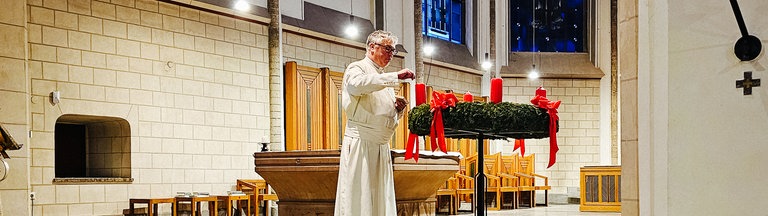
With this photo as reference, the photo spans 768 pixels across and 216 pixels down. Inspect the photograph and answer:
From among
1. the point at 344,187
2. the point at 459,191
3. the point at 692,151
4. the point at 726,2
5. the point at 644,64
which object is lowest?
the point at 459,191

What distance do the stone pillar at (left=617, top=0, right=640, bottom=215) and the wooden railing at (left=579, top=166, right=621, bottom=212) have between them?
9232mm

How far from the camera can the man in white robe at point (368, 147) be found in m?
4.23

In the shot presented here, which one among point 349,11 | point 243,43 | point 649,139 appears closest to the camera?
point 649,139

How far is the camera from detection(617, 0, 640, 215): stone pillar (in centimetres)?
274

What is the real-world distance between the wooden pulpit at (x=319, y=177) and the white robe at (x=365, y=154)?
2.37ft

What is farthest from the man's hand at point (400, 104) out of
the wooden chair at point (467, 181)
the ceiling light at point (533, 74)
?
the ceiling light at point (533, 74)

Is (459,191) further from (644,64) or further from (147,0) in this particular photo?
(644,64)

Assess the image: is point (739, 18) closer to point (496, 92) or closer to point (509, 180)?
point (496, 92)

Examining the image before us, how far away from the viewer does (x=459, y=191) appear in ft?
40.7

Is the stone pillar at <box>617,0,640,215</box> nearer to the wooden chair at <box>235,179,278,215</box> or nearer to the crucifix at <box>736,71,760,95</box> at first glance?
the crucifix at <box>736,71,760,95</box>

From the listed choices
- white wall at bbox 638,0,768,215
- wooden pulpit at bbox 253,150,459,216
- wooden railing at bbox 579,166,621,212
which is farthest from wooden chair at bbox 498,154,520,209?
white wall at bbox 638,0,768,215

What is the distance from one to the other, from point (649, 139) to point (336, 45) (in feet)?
34.1

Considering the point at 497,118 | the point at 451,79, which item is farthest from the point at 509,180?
the point at 497,118

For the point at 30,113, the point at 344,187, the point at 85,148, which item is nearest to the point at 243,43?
the point at 85,148
